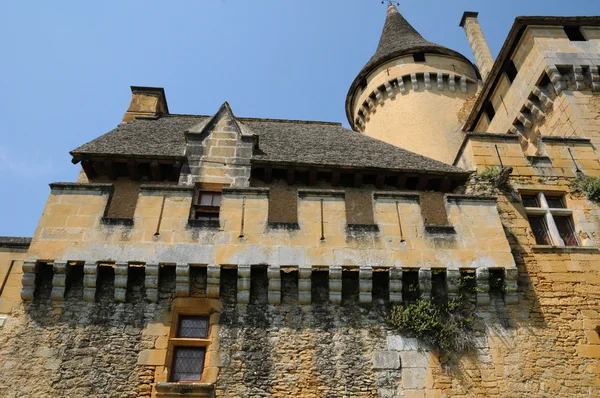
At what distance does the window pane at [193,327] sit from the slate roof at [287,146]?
3.88 m

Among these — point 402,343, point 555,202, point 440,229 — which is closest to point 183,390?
point 402,343

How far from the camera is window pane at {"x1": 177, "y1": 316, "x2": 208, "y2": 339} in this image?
8039 millimetres

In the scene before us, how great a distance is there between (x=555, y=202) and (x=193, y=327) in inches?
308

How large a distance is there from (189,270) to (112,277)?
1.38 meters

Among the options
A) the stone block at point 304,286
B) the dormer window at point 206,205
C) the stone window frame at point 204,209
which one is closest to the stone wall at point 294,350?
→ the stone block at point 304,286

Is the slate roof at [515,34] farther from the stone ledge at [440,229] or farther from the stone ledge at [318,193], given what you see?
the stone ledge at [318,193]

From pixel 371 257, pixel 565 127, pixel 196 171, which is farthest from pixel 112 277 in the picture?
pixel 565 127

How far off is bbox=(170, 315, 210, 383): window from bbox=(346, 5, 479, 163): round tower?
40.5 ft

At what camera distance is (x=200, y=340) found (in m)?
7.88

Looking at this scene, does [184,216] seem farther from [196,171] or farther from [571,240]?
[571,240]

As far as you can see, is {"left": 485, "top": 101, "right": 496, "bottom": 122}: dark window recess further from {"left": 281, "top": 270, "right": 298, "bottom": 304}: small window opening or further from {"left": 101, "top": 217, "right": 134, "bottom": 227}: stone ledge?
{"left": 101, "top": 217, "right": 134, "bottom": 227}: stone ledge

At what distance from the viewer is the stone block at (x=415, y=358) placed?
786 cm

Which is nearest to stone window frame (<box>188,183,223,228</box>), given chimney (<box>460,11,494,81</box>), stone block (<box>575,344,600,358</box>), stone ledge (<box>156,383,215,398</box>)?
stone ledge (<box>156,383,215,398</box>)

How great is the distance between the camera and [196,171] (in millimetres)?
10602
